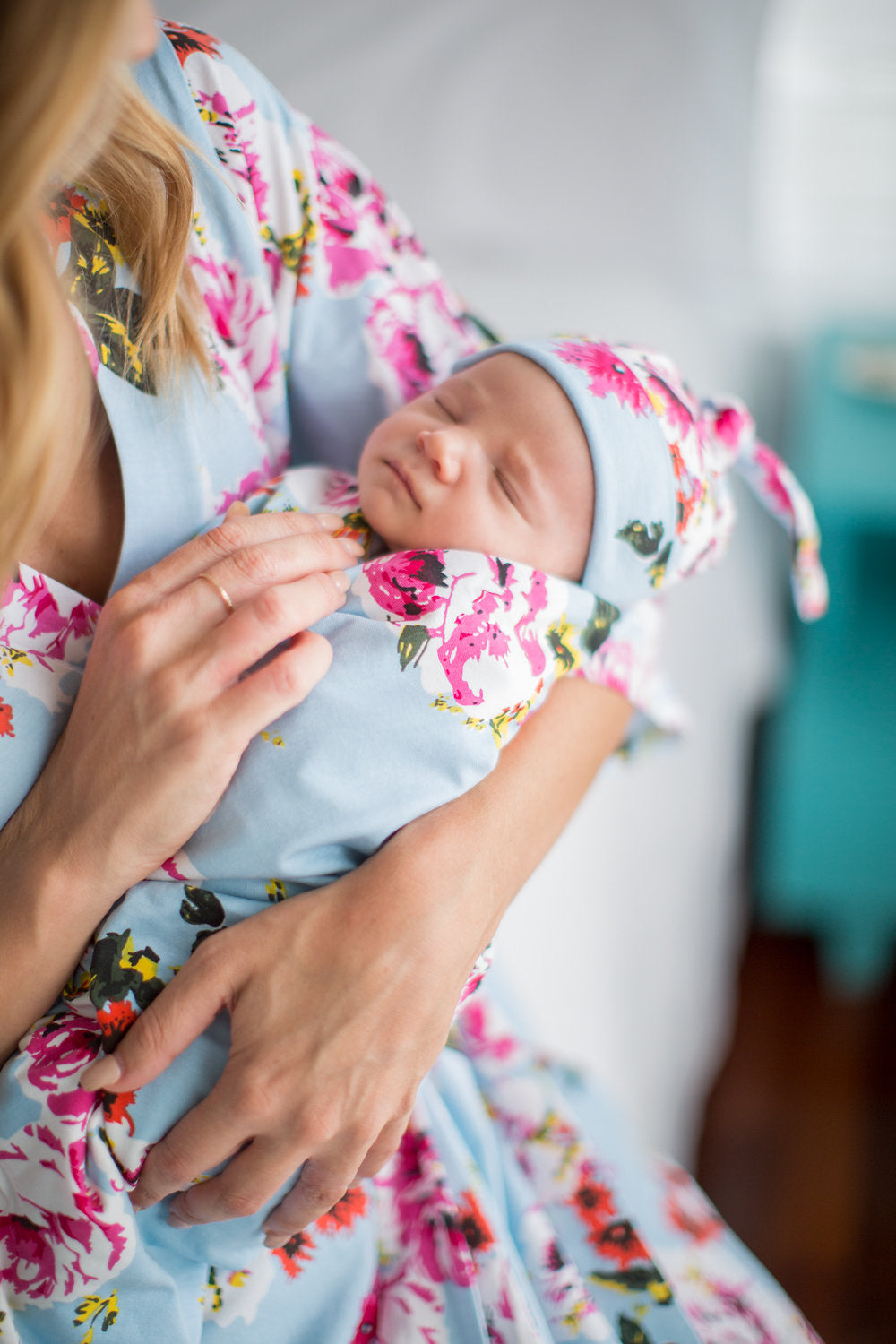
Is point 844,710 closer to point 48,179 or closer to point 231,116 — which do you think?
point 231,116

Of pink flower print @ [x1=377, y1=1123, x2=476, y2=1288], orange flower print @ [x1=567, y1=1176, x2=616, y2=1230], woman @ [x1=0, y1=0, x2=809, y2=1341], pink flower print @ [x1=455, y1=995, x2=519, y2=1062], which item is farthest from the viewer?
pink flower print @ [x1=455, y1=995, x2=519, y2=1062]

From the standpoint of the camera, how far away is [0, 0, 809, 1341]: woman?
594 millimetres

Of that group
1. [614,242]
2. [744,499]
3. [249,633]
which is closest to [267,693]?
[249,633]

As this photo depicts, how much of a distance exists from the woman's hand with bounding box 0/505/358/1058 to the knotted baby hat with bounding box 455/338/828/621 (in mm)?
253

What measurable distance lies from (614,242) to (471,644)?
115 centimetres

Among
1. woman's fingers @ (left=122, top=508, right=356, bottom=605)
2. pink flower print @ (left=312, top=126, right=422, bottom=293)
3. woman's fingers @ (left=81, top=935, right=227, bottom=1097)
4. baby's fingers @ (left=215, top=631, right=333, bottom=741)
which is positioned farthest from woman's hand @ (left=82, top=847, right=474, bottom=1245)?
pink flower print @ (left=312, top=126, right=422, bottom=293)

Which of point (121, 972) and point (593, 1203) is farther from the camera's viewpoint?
point (593, 1203)

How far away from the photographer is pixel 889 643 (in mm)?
2059

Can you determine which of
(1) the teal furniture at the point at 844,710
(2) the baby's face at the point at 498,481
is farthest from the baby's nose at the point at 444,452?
(1) the teal furniture at the point at 844,710

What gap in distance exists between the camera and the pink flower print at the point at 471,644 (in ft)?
2.15

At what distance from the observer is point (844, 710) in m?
1.99

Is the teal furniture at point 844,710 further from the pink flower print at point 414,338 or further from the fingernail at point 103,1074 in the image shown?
the fingernail at point 103,1074

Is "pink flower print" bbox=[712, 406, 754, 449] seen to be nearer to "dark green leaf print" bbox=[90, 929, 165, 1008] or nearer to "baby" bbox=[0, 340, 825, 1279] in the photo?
"baby" bbox=[0, 340, 825, 1279]

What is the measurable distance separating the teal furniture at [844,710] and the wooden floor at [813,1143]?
111 millimetres
